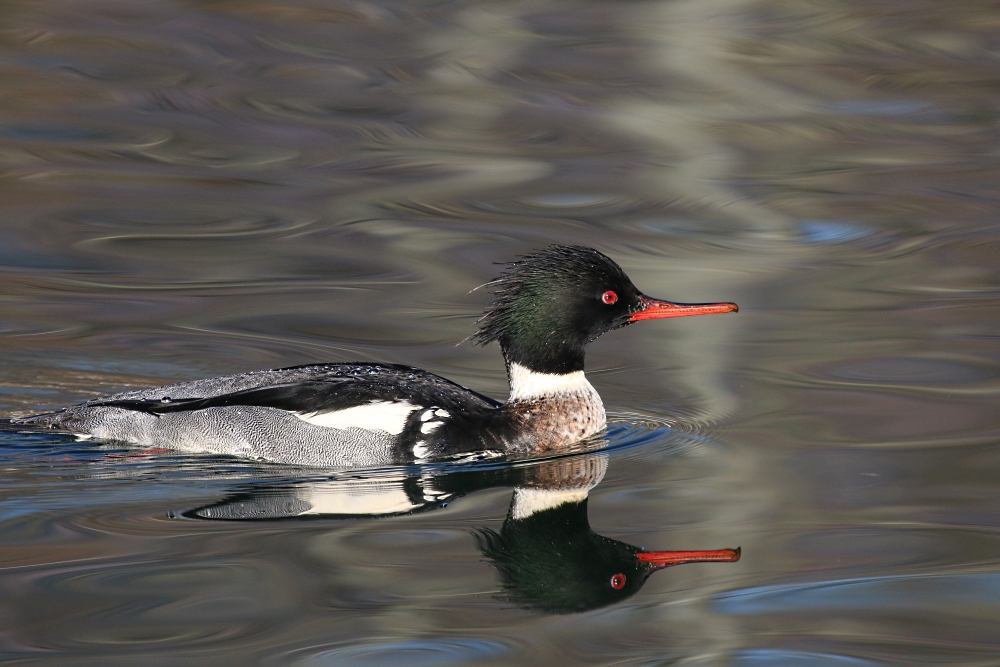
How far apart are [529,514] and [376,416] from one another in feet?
3.72

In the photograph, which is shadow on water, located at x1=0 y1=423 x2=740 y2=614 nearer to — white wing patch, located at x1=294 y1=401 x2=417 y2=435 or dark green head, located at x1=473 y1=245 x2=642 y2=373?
white wing patch, located at x1=294 y1=401 x2=417 y2=435

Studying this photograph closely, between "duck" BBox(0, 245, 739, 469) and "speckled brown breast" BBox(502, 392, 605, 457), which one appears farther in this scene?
"speckled brown breast" BBox(502, 392, 605, 457)

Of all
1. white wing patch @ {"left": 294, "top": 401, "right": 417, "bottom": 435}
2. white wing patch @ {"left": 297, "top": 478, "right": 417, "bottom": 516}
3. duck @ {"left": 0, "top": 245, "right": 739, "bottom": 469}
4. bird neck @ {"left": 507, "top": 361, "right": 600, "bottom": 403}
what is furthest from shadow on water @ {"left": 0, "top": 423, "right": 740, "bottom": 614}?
bird neck @ {"left": 507, "top": 361, "right": 600, "bottom": 403}

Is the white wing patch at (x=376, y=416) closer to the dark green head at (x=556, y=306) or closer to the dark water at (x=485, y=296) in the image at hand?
the dark water at (x=485, y=296)

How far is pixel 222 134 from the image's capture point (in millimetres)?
14227

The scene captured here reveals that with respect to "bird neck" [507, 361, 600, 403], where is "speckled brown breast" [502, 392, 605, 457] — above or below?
below

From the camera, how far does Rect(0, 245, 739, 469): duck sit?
7.58m

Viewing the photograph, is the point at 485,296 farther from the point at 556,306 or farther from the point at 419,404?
the point at 419,404

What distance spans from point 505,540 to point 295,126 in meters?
8.88

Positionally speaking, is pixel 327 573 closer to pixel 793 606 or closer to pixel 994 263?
pixel 793 606

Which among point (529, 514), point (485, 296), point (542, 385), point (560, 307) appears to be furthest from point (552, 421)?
point (485, 296)

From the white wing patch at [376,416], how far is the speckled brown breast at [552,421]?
68 centimetres

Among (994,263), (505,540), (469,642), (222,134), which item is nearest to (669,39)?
(222,134)

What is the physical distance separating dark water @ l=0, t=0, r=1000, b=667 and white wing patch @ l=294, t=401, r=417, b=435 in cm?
29
